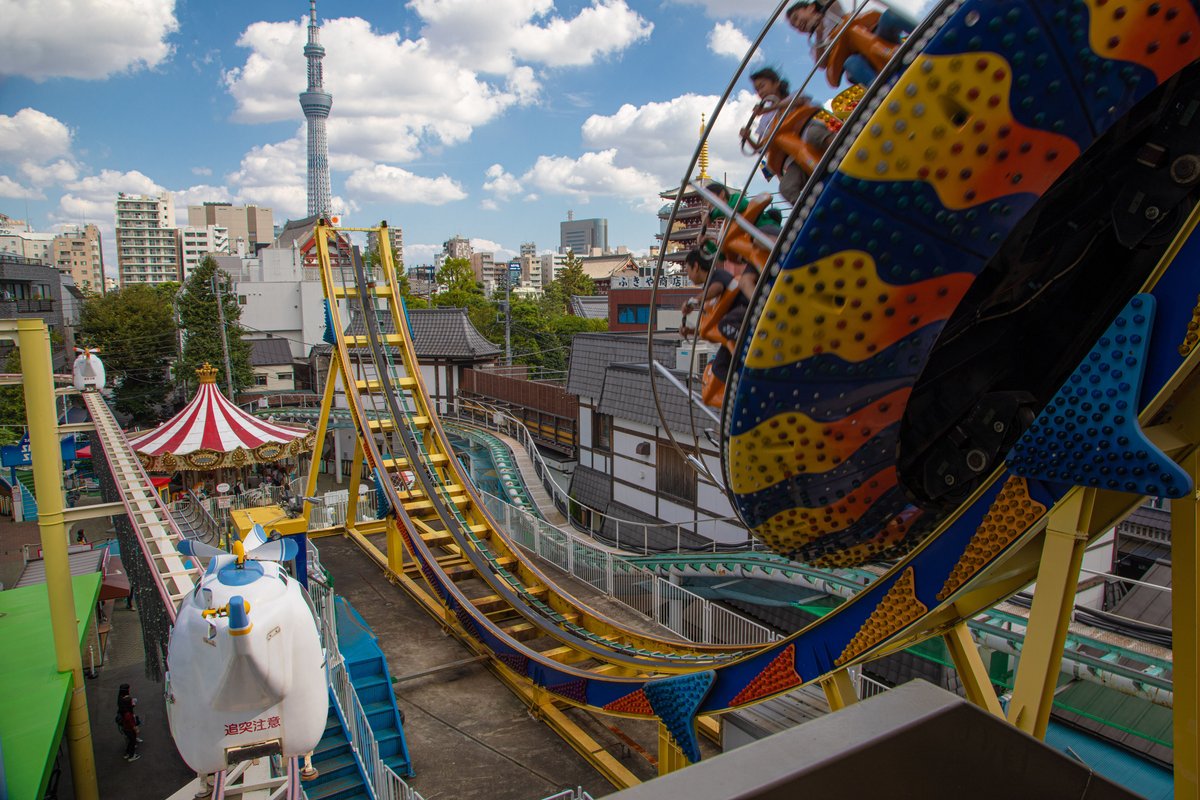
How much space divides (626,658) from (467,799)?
71.5 inches

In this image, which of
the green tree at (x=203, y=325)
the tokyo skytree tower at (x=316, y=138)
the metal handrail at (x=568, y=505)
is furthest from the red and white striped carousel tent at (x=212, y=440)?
the tokyo skytree tower at (x=316, y=138)

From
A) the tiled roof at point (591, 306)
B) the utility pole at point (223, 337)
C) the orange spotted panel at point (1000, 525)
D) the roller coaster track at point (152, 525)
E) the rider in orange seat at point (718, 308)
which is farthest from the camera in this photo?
the tiled roof at point (591, 306)

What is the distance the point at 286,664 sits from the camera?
4117 millimetres

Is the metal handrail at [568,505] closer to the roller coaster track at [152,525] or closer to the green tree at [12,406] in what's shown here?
the roller coaster track at [152,525]

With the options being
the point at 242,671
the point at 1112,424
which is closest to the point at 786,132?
the point at 1112,424

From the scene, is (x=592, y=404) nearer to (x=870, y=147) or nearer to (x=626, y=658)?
(x=626, y=658)

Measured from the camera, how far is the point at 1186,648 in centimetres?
259

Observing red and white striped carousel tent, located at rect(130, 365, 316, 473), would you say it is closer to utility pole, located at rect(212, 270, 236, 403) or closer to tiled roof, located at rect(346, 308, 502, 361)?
tiled roof, located at rect(346, 308, 502, 361)

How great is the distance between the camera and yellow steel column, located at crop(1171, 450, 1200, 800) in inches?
100

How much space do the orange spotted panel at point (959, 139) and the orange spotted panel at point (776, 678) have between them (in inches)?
119

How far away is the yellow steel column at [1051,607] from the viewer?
282cm

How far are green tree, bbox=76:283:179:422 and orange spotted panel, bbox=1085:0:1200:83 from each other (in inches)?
1315

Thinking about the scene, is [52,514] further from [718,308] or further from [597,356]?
[597,356]

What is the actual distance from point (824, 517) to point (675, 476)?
10.9 m
